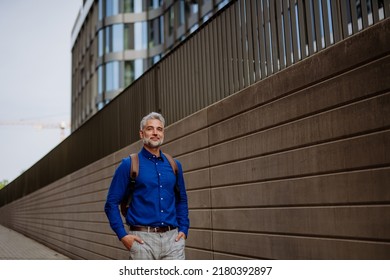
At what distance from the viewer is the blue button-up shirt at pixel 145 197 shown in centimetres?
371

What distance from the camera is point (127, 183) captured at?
3770mm

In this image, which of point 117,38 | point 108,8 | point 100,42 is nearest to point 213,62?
point 117,38

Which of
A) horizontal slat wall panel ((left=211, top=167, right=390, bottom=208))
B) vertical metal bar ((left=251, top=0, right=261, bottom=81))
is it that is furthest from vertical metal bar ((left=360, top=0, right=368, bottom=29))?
vertical metal bar ((left=251, top=0, right=261, bottom=81))

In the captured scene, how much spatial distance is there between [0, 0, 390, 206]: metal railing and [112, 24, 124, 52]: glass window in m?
20.7

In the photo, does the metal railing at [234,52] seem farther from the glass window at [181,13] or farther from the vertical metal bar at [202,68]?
the glass window at [181,13]

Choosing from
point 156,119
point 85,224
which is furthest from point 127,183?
point 85,224

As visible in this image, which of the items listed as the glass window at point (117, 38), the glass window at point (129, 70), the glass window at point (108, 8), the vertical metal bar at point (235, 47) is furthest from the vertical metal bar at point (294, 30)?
the glass window at point (108, 8)

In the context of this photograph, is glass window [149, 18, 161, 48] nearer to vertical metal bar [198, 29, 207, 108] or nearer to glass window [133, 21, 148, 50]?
glass window [133, 21, 148, 50]

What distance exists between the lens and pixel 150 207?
374 centimetres

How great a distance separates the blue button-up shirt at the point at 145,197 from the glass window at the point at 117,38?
27.6 metres

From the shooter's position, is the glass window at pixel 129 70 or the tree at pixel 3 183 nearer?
the glass window at pixel 129 70

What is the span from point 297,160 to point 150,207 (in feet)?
5.04
